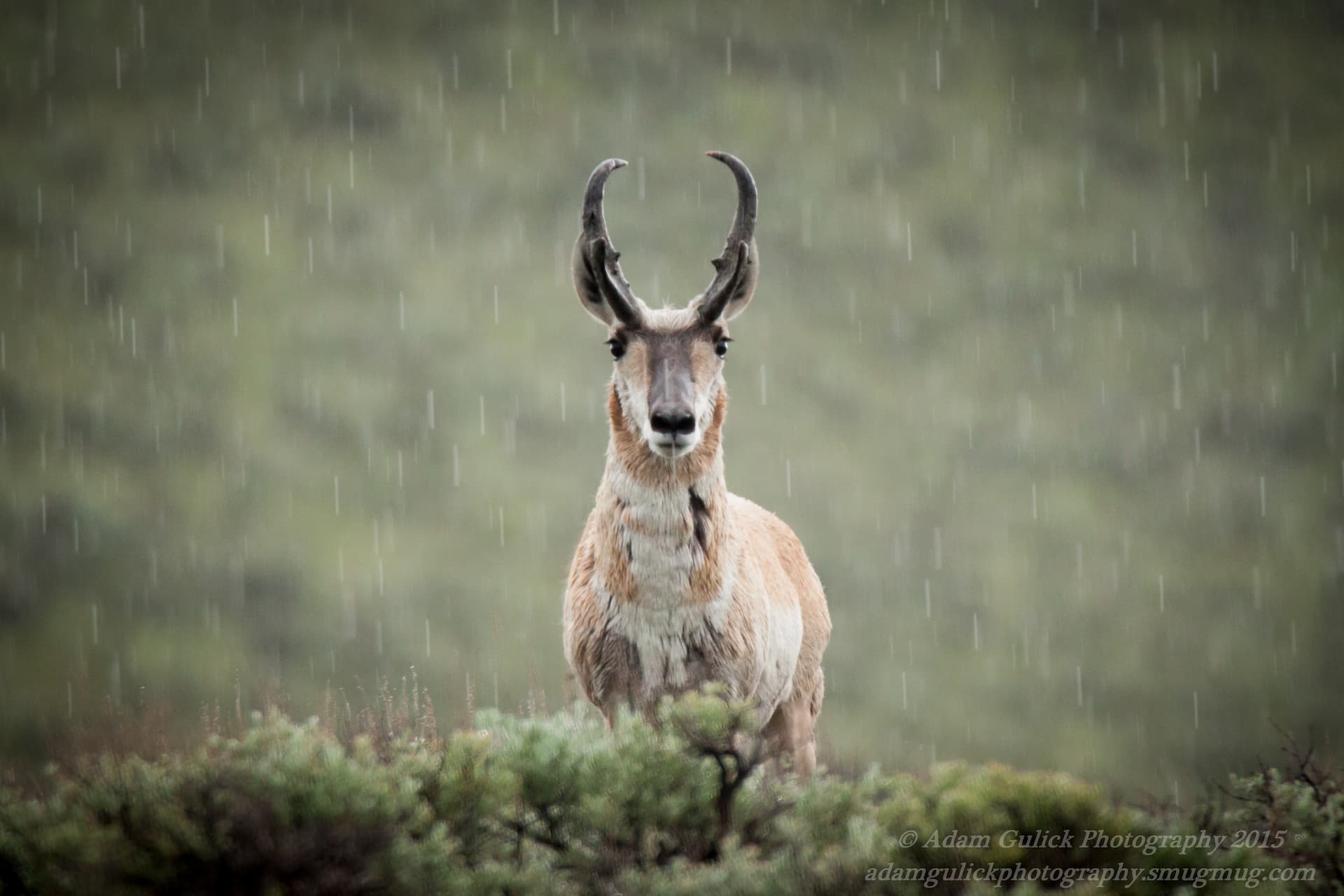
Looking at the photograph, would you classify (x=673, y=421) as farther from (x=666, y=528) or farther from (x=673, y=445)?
(x=666, y=528)

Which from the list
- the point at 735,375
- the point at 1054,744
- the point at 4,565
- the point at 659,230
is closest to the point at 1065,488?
the point at 735,375

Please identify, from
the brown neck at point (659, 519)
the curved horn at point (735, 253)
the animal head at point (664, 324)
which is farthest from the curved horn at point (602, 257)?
the brown neck at point (659, 519)

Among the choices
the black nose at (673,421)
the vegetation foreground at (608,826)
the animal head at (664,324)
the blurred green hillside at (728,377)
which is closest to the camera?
the vegetation foreground at (608,826)

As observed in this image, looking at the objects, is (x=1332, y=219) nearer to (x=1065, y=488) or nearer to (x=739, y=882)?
(x=1065, y=488)

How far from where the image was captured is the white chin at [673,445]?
6133mm

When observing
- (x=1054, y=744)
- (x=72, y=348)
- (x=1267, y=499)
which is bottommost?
(x=1054, y=744)

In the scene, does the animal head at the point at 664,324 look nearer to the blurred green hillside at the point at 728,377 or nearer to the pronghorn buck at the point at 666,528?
the pronghorn buck at the point at 666,528

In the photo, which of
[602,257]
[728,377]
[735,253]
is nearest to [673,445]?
[602,257]

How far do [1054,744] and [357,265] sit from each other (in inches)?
3701

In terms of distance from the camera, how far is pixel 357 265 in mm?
123188

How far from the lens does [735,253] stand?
680 centimetres

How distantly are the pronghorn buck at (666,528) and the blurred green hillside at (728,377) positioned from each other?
1.65 metres

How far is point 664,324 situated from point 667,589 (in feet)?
4.99

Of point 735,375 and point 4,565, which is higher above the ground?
point 735,375
